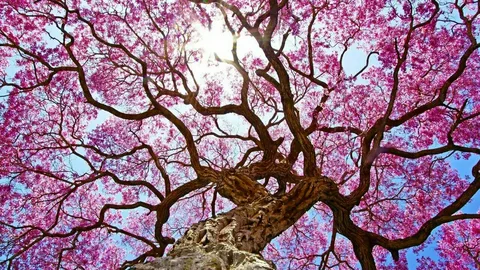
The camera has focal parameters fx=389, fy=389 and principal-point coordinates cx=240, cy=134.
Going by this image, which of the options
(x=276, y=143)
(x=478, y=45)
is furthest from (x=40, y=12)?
(x=478, y=45)

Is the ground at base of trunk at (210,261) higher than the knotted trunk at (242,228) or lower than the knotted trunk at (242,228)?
lower

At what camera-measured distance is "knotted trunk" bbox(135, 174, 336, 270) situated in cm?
286

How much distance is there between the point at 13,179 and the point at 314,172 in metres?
7.06

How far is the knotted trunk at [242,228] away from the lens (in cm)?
286

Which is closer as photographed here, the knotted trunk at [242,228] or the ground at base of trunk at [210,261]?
the ground at base of trunk at [210,261]

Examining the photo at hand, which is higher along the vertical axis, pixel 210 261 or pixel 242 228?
pixel 242 228

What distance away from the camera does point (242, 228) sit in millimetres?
4305

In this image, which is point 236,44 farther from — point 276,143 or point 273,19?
point 276,143

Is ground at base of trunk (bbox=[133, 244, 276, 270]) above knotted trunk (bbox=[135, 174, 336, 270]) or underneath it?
underneath

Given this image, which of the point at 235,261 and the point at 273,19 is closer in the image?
the point at 235,261

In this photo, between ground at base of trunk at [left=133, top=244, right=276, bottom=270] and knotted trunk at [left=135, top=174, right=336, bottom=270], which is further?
knotted trunk at [left=135, top=174, right=336, bottom=270]

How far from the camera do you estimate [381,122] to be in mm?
6355

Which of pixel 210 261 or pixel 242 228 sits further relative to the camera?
pixel 242 228

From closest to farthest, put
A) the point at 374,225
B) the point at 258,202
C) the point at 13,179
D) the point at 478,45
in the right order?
the point at 258,202 < the point at 478,45 < the point at 13,179 < the point at 374,225
